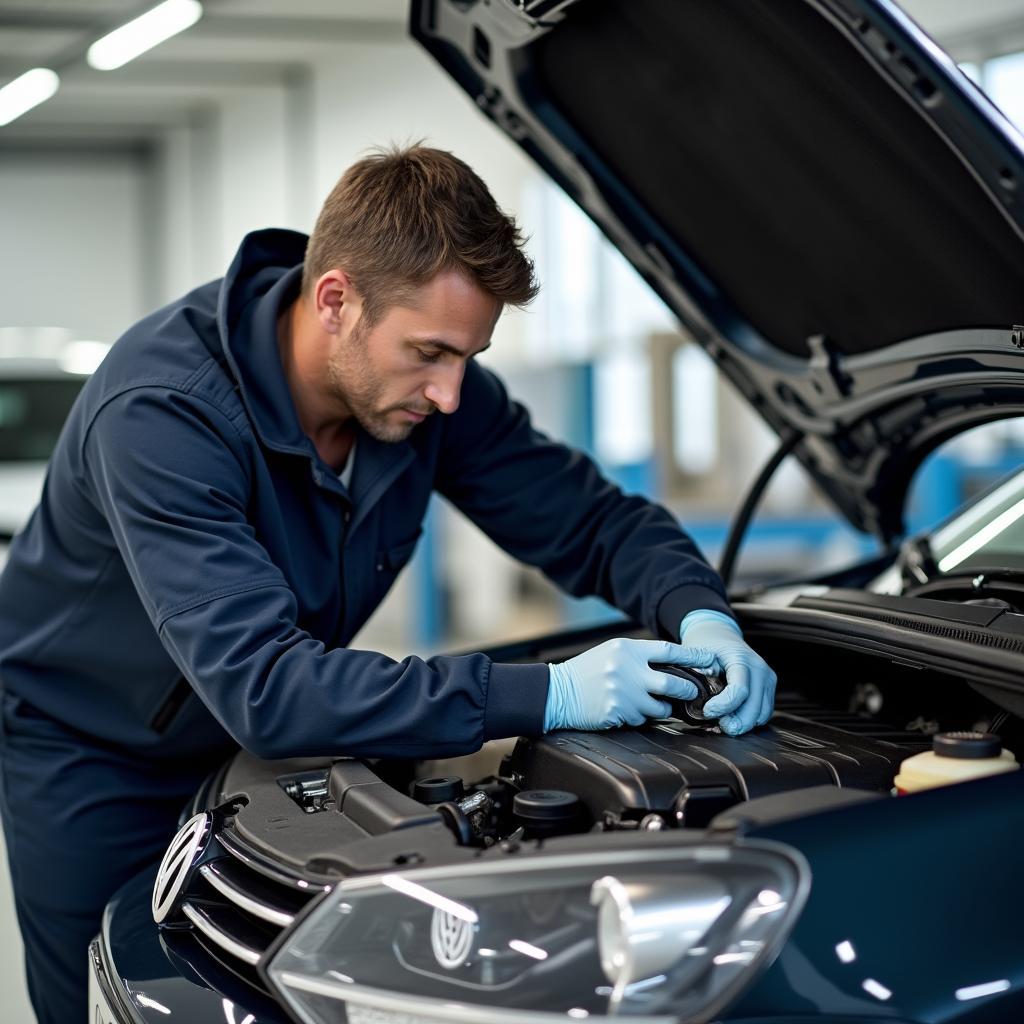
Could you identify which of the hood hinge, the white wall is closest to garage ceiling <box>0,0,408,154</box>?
the white wall

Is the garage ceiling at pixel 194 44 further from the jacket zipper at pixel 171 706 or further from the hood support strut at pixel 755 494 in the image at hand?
the jacket zipper at pixel 171 706

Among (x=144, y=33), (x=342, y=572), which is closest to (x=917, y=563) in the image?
(x=342, y=572)

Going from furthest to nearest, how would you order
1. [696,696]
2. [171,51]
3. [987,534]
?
1. [171,51]
2. [987,534]
3. [696,696]

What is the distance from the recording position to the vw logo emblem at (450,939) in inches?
37.7

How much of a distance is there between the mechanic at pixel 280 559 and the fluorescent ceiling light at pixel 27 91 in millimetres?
8355

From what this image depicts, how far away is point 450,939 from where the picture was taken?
0.97 m

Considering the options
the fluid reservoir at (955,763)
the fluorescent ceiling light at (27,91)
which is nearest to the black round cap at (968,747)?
the fluid reservoir at (955,763)

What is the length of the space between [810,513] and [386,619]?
9.77 ft

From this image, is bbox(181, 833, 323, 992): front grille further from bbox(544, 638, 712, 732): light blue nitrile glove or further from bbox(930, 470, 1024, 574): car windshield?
bbox(930, 470, 1024, 574): car windshield

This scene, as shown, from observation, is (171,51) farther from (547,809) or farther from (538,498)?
(547,809)

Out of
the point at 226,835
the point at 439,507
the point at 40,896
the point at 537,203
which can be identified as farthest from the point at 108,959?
the point at 537,203

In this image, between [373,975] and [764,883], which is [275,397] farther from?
[764,883]

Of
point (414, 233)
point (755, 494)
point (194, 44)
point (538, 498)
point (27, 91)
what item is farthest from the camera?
point (27, 91)

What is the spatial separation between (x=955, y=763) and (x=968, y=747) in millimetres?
19
